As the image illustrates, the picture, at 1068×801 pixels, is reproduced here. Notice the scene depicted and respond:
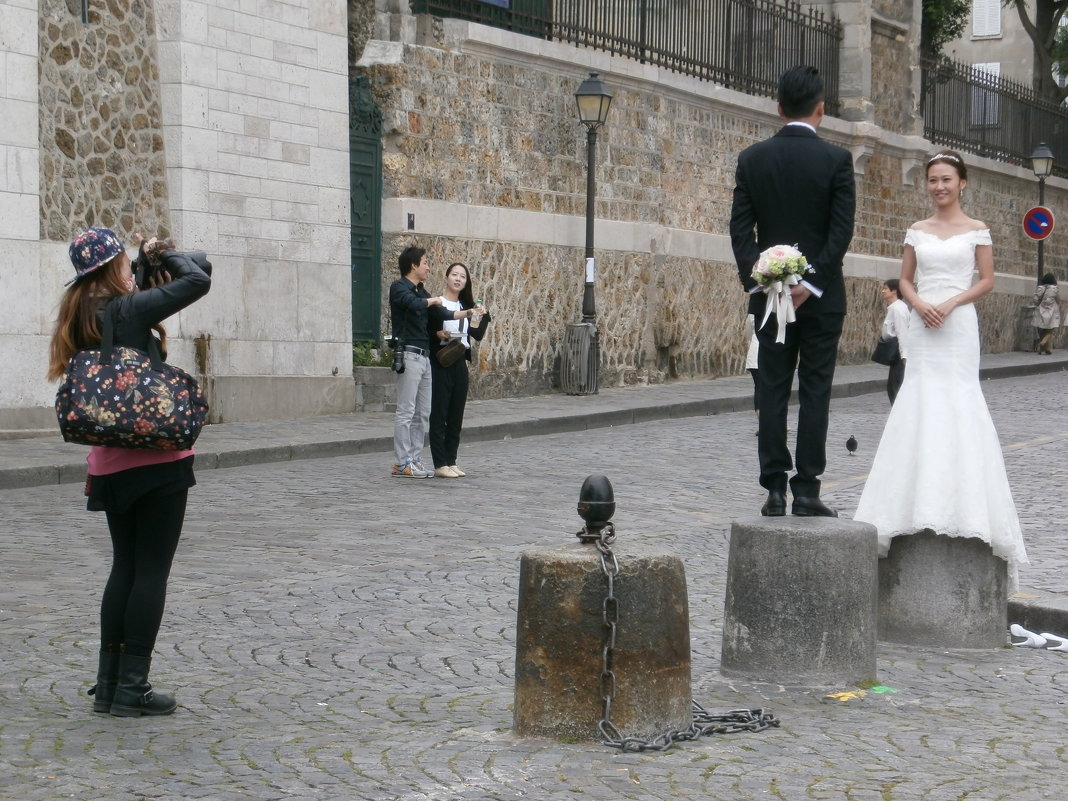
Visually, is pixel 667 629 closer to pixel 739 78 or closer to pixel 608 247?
pixel 608 247

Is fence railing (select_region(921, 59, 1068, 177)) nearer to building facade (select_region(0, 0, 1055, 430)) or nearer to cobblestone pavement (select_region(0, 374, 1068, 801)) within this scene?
building facade (select_region(0, 0, 1055, 430))

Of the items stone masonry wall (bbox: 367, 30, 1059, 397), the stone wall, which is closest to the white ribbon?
the stone wall

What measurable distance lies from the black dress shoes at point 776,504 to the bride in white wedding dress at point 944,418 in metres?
0.40

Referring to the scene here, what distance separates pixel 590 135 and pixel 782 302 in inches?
561

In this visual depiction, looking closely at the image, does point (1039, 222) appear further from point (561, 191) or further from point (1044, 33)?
point (561, 191)

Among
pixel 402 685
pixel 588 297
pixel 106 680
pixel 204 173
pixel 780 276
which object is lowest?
pixel 402 685

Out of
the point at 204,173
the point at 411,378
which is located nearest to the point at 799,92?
the point at 411,378

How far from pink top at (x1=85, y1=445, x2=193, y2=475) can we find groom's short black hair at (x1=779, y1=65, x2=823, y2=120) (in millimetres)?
2758

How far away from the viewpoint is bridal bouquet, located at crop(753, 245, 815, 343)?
658cm

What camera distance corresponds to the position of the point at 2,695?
6023 mm

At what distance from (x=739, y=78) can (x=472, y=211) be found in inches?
284

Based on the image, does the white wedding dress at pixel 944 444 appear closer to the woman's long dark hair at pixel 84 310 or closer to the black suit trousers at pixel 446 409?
the woman's long dark hair at pixel 84 310

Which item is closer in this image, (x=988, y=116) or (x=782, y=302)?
(x=782, y=302)

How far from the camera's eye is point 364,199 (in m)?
18.7
